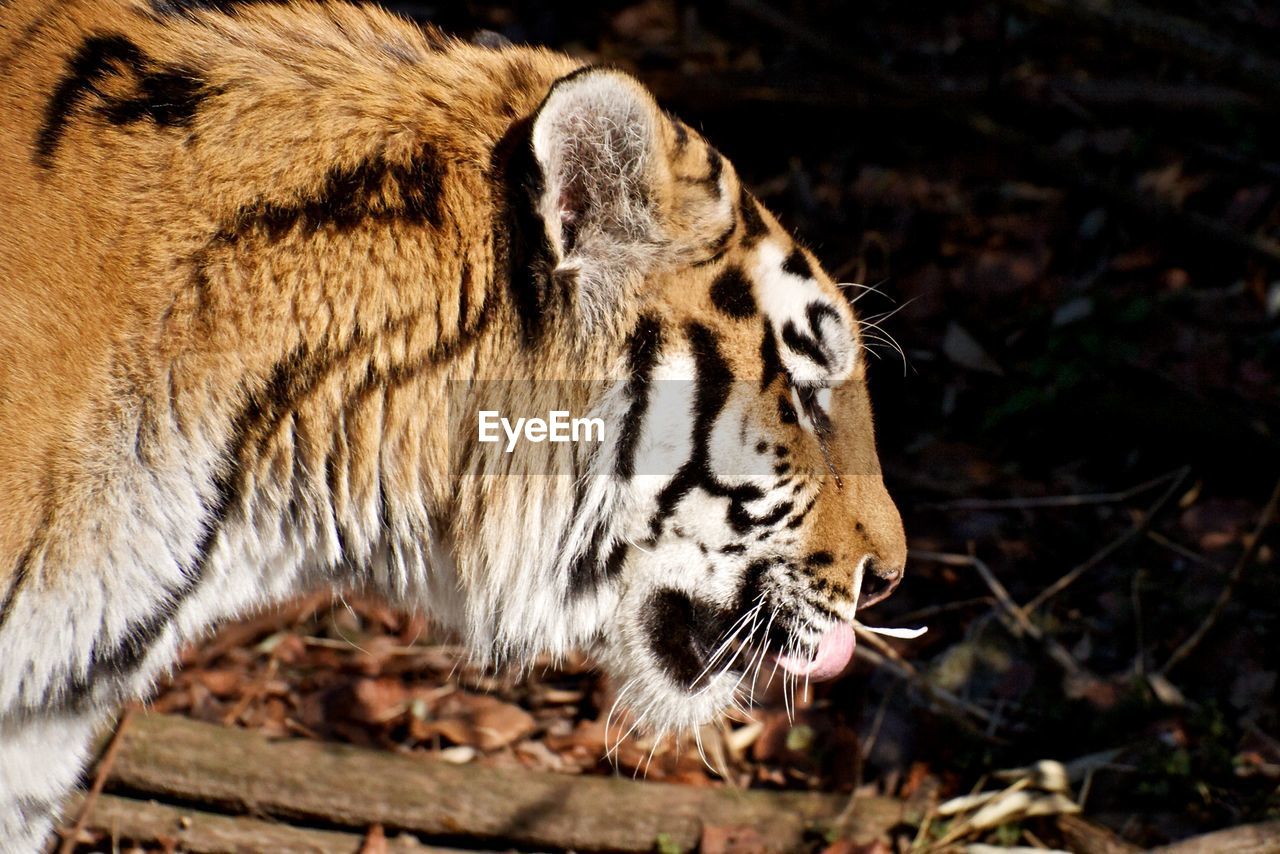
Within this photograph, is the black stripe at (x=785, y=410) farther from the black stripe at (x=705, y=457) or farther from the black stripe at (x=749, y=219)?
the black stripe at (x=749, y=219)

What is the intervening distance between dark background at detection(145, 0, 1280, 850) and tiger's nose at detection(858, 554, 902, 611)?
0.76 metres

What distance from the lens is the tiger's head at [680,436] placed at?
1.89 metres

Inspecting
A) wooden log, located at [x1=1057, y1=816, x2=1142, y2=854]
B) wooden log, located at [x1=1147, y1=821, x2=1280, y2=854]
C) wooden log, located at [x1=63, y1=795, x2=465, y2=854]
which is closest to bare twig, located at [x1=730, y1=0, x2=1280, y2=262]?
wooden log, located at [x1=1057, y1=816, x2=1142, y2=854]

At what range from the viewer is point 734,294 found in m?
2.03

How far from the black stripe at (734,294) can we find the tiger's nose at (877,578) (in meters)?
0.51

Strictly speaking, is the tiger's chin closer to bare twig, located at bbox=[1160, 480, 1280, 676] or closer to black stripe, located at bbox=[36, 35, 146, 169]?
black stripe, located at bbox=[36, 35, 146, 169]

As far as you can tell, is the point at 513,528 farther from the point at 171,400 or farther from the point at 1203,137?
the point at 1203,137

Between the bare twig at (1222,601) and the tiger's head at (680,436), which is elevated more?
the tiger's head at (680,436)

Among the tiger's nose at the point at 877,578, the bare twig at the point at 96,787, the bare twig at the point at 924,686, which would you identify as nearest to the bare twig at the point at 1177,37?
the bare twig at the point at 924,686

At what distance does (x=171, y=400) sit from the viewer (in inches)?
72.7

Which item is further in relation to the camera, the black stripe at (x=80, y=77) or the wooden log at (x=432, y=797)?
the wooden log at (x=432, y=797)

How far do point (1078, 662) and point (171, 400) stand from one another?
2.39 m

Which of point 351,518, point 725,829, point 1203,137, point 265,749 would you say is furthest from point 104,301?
point 1203,137

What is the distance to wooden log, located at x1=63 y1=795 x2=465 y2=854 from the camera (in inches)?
105
